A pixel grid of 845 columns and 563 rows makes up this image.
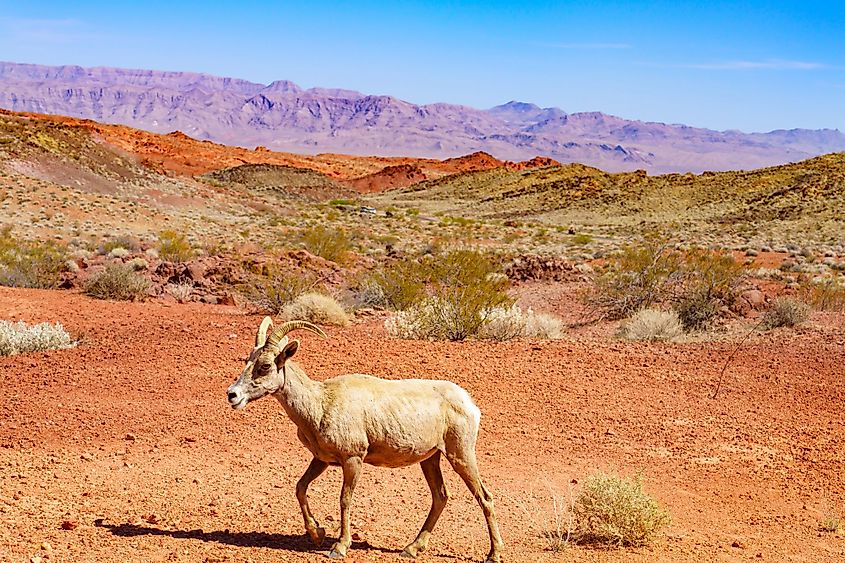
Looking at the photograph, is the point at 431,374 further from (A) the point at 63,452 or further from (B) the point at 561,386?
(A) the point at 63,452

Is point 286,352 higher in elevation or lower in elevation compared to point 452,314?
higher

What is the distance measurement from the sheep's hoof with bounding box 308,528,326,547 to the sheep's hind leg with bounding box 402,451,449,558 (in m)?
A: 0.62

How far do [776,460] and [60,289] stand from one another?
18.4 meters

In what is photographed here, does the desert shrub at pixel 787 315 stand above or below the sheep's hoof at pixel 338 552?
above

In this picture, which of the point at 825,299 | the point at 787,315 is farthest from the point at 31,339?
the point at 825,299

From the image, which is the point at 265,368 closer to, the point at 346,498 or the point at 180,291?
the point at 346,498

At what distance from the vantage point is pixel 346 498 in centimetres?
605

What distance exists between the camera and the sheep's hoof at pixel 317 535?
6.16m

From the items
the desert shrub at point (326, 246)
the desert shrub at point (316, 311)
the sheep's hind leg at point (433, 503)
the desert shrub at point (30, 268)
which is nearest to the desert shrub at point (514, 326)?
the desert shrub at point (316, 311)

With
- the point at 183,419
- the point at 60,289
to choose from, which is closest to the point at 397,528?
the point at 183,419

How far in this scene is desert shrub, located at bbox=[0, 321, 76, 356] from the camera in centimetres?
1236

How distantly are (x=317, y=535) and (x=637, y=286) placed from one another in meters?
15.8

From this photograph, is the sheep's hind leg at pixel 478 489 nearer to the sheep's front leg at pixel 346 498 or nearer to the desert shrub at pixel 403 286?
the sheep's front leg at pixel 346 498

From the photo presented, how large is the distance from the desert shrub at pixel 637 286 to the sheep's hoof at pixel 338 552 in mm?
14966
